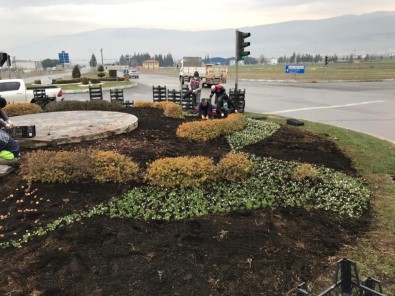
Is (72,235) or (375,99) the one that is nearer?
(72,235)

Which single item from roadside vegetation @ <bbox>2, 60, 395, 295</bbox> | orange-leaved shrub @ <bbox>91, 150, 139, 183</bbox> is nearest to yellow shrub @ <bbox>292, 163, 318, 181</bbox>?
roadside vegetation @ <bbox>2, 60, 395, 295</bbox>

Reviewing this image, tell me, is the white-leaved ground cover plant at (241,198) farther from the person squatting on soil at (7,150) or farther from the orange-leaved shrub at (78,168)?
the person squatting on soil at (7,150)

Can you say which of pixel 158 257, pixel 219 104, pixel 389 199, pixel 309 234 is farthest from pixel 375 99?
pixel 158 257

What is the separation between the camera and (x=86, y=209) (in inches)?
215

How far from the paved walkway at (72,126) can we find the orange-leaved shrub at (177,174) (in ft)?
9.13

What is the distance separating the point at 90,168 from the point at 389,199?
5.09 metres

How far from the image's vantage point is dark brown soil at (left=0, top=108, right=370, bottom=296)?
12.4 feet

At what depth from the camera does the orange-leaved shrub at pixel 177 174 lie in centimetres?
621

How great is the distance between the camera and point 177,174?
623 cm

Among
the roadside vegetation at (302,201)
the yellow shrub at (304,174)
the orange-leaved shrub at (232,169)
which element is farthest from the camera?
the yellow shrub at (304,174)

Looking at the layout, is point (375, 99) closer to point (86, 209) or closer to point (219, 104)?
point (219, 104)

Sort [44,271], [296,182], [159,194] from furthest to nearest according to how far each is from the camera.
Answer: [296,182] → [159,194] → [44,271]

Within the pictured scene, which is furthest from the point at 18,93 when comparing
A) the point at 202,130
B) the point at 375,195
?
the point at 375,195

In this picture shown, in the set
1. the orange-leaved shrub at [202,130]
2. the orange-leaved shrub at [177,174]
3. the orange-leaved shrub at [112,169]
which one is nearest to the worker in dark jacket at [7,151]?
the orange-leaved shrub at [112,169]
